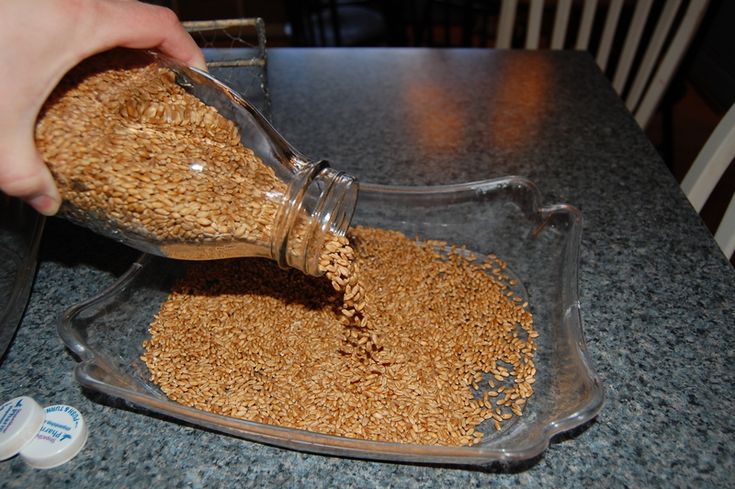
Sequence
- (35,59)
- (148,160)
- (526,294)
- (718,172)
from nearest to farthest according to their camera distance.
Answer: (35,59) → (148,160) → (526,294) → (718,172)

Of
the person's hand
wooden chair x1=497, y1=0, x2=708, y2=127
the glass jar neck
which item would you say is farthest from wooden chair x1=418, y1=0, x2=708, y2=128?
the person's hand

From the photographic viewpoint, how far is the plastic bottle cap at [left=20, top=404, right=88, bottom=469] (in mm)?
699

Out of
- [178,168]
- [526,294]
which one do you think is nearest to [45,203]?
[178,168]

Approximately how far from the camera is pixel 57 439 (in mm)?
720

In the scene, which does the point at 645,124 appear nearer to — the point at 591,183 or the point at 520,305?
the point at 591,183

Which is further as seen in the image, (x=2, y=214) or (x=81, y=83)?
(x=2, y=214)

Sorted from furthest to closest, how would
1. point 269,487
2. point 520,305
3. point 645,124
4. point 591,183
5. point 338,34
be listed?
point 338,34 < point 645,124 < point 591,183 < point 520,305 < point 269,487

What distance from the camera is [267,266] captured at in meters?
1.02

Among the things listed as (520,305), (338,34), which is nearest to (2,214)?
(520,305)

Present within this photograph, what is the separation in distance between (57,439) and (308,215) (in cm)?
46

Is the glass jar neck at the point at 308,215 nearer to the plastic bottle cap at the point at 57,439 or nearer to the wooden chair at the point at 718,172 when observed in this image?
the plastic bottle cap at the point at 57,439

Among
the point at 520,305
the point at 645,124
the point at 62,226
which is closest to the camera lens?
the point at 520,305

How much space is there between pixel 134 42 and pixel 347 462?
638 mm

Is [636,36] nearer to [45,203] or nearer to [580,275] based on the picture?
[580,275]
